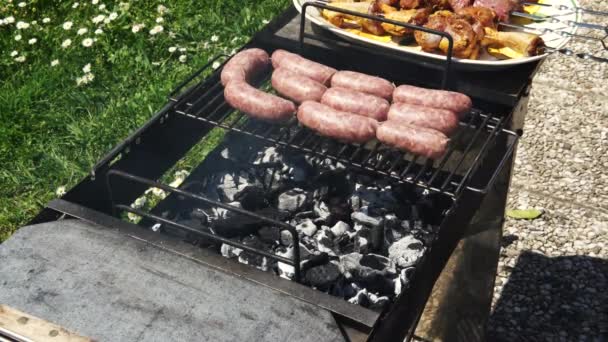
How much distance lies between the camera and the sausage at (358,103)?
2441 mm

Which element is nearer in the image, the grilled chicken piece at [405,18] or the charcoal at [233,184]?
the grilled chicken piece at [405,18]

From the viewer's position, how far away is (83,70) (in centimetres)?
482

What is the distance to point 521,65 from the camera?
2656 millimetres

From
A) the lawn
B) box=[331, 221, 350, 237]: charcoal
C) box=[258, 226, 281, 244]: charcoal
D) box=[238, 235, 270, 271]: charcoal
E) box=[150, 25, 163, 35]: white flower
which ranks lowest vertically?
the lawn

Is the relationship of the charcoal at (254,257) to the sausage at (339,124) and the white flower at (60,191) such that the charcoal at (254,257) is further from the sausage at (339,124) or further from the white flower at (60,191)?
the white flower at (60,191)

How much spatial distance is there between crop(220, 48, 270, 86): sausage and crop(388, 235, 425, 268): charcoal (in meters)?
0.89

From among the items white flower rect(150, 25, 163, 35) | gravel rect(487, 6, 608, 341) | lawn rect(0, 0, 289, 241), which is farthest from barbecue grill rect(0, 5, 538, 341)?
white flower rect(150, 25, 163, 35)

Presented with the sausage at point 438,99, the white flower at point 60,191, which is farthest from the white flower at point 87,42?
the sausage at point 438,99

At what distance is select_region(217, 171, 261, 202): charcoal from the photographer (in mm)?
2918

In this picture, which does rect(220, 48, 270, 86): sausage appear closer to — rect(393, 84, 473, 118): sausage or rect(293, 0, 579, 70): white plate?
rect(293, 0, 579, 70): white plate

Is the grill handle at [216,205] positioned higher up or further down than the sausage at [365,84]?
further down

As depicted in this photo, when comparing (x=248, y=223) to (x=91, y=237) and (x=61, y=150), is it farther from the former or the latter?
(x=61, y=150)

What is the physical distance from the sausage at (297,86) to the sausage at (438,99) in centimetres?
31

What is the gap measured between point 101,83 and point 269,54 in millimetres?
2268
